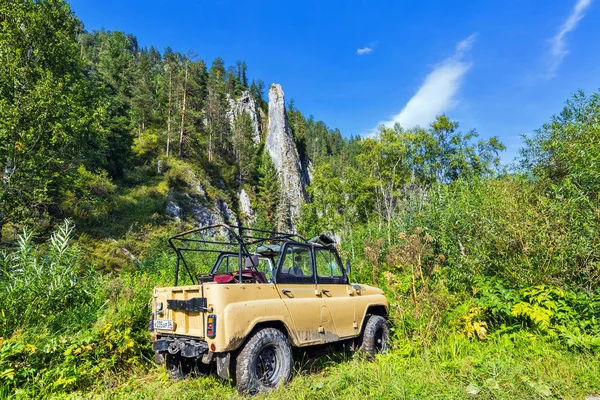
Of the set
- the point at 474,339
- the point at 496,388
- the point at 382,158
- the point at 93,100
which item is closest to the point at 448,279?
the point at 474,339

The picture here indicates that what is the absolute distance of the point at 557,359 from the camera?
485 centimetres

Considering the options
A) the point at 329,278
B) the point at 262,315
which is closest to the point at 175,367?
the point at 262,315

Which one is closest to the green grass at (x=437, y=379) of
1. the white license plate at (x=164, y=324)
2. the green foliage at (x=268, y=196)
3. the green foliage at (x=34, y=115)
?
the white license plate at (x=164, y=324)

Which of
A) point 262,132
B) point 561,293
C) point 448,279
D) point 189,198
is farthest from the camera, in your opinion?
point 262,132

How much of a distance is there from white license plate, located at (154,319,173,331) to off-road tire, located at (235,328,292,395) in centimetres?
122

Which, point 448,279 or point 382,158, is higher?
point 382,158

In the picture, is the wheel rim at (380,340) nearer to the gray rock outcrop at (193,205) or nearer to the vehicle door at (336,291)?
the vehicle door at (336,291)

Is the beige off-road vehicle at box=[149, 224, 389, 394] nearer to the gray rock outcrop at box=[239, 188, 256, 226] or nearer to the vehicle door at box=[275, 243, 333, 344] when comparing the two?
the vehicle door at box=[275, 243, 333, 344]

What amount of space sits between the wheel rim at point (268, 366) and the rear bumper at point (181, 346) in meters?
0.78

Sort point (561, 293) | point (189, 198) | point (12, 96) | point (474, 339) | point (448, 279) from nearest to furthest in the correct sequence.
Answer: point (561, 293), point (474, 339), point (448, 279), point (12, 96), point (189, 198)

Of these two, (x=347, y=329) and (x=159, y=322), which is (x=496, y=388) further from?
(x=159, y=322)

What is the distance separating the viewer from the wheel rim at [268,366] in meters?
4.54

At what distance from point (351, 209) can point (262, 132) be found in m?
53.5

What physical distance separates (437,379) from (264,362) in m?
2.34
